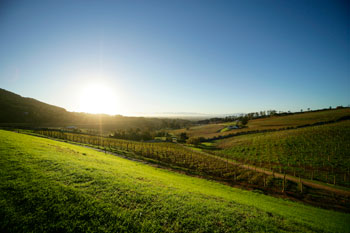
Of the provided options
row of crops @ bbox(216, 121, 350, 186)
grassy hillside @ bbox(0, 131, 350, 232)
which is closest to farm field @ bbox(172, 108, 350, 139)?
row of crops @ bbox(216, 121, 350, 186)

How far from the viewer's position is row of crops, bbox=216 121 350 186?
24.5 meters

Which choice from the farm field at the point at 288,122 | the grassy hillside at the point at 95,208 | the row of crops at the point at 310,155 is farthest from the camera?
the farm field at the point at 288,122

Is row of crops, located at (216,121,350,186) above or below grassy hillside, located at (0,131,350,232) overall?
below

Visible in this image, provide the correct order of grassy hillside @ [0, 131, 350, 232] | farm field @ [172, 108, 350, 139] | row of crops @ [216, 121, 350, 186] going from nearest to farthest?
grassy hillside @ [0, 131, 350, 232], row of crops @ [216, 121, 350, 186], farm field @ [172, 108, 350, 139]

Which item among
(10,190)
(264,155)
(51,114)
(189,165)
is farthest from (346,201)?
(51,114)

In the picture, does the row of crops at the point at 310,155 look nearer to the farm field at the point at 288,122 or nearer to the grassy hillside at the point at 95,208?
the grassy hillside at the point at 95,208

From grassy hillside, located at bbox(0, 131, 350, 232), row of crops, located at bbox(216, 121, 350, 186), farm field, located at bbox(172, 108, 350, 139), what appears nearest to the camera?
grassy hillside, located at bbox(0, 131, 350, 232)

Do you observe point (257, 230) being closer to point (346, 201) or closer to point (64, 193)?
point (64, 193)

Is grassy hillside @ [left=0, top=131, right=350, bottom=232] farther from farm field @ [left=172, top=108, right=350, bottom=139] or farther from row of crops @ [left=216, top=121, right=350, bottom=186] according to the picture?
farm field @ [left=172, top=108, right=350, bottom=139]

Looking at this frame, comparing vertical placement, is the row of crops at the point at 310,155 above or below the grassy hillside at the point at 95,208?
below

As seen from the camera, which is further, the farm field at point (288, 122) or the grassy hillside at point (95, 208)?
the farm field at point (288, 122)

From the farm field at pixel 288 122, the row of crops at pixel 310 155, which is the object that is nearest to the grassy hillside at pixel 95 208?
the row of crops at pixel 310 155

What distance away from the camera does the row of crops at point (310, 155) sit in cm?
2445

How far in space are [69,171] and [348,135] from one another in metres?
66.3
